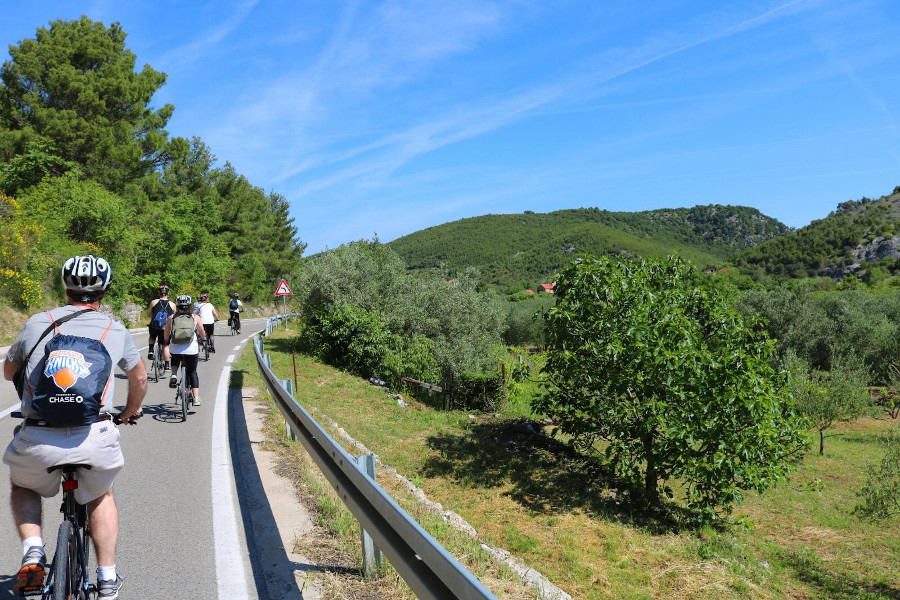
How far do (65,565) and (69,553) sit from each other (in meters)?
0.08

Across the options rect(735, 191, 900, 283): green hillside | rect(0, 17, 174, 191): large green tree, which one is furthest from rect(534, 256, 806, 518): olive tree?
rect(735, 191, 900, 283): green hillside

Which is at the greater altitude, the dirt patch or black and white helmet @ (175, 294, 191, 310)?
black and white helmet @ (175, 294, 191, 310)

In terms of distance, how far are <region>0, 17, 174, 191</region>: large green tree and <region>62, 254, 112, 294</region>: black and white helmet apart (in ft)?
114

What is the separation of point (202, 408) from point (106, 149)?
95.8ft

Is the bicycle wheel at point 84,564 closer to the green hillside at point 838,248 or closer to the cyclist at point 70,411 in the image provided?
the cyclist at point 70,411

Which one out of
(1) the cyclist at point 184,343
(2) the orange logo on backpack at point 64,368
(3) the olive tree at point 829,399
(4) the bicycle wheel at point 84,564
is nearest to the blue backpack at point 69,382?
(2) the orange logo on backpack at point 64,368

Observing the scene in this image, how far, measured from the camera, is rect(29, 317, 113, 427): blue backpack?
2.57 meters

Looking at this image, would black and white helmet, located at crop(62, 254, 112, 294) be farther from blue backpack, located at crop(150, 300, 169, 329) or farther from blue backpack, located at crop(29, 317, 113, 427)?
blue backpack, located at crop(150, 300, 169, 329)

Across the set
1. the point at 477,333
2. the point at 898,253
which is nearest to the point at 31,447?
the point at 477,333

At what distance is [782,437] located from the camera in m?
10.3

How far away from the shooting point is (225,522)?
15.3ft

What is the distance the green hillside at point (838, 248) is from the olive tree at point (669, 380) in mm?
124666

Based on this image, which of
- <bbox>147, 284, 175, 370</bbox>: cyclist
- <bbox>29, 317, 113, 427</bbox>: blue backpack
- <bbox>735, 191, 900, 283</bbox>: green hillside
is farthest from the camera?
<bbox>735, 191, 900, 283</bbox>: green hillside

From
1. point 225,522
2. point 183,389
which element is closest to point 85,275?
point 225,522
